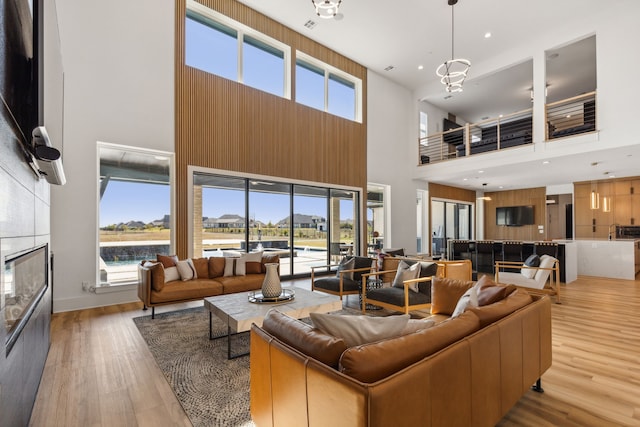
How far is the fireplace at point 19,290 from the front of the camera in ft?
5.16

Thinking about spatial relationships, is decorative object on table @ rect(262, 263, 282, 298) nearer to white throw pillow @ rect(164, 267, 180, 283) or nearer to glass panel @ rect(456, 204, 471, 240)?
white throw pillow @ rect(164, 267, 180, 283)

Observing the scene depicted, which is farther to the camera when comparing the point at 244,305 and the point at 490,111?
the point at 490,111

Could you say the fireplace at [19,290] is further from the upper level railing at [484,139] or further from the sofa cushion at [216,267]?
the upper level railing at [484,139]

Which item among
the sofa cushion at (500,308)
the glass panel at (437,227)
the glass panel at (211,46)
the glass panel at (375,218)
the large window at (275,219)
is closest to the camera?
the sofa cushion at (500,308)

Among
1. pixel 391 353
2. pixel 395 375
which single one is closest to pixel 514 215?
pixel 391 353

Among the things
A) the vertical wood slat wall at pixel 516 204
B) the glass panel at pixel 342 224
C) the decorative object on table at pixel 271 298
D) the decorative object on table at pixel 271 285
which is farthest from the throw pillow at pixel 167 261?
the vertical wood slat wall at pixel 516 204

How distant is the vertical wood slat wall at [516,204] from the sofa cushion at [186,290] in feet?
40.2

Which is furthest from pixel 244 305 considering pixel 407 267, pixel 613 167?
pixel 613 167

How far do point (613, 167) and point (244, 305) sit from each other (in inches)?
393

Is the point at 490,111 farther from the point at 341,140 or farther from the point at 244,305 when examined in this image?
the point at 244,305

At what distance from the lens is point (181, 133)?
579 cm

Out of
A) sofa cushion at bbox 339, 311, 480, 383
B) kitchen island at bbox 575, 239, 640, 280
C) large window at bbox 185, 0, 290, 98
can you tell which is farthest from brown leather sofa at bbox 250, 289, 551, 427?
kitchen island at bbox 575, 239, 640, 280

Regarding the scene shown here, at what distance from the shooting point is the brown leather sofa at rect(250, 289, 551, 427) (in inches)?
45.8

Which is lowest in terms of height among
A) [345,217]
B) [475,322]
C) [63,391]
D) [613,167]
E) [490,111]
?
[63,391]
